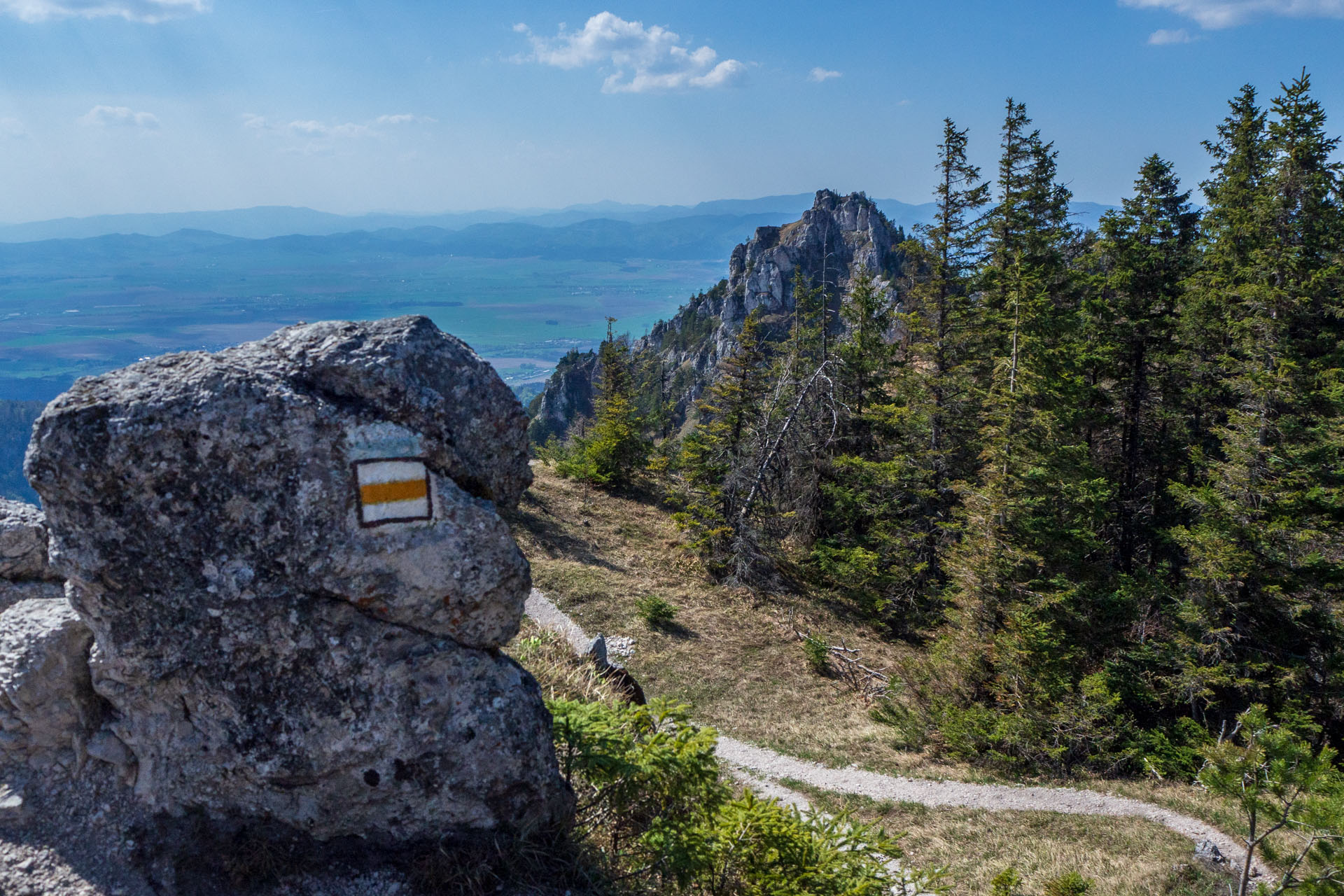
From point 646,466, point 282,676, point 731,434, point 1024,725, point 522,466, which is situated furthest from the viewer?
point 646,466

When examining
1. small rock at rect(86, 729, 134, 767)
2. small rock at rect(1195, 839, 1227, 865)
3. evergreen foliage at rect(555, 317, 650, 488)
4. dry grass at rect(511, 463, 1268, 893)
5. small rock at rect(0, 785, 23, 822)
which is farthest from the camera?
evergreen foliage at rect(555, 317, 650, 488)

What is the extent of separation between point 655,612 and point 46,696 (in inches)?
542

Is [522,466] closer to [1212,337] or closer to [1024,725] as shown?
[1024,725]

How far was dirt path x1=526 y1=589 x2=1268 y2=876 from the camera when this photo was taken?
37.7 feet

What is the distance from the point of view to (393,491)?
4074mm

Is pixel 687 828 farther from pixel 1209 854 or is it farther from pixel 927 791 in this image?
pixel 1209 854

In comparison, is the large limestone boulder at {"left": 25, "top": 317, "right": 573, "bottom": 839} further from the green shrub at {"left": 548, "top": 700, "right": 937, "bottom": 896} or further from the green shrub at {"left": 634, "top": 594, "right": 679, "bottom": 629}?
the green shrub at {"left": 634, "top": 594, "right": 679, "bottom": 629}

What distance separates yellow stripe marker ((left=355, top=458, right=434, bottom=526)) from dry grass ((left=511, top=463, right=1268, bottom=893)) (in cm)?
1036

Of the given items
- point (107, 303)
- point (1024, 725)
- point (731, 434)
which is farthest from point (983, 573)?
point (107, 303)

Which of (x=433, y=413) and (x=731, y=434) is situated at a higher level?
(x=433, y=413)

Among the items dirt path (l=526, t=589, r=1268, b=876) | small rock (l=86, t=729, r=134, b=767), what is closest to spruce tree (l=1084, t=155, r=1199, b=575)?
dirt path (l=526, t=589, r=1268, b=876)

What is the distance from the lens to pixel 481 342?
176 metres

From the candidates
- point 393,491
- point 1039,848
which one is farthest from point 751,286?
point 393,491

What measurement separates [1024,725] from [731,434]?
11112mm
